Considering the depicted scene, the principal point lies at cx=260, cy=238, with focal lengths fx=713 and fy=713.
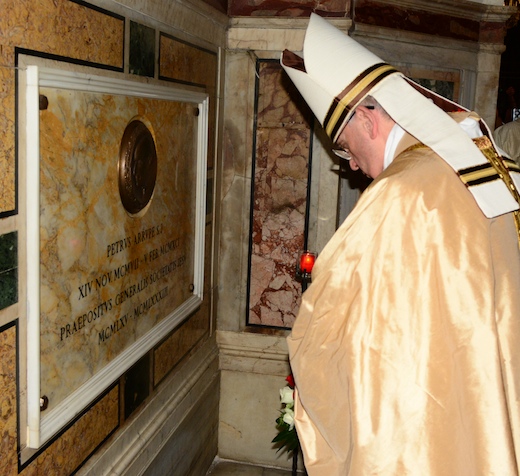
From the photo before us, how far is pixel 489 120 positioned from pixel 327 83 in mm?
2992

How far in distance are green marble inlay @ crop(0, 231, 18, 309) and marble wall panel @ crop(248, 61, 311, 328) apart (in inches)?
88.5

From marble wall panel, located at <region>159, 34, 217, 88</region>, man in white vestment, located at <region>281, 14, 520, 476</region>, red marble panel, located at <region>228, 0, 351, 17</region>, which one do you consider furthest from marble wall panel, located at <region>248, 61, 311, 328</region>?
man in white vestment, located at <region>281, 14, 520, 476</region>

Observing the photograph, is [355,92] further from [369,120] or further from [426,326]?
[426,326]

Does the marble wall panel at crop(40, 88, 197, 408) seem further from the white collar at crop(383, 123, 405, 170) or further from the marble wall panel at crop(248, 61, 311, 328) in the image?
the white collar at crop(383, 123, 405, 170)

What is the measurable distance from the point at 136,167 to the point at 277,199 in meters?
1.46

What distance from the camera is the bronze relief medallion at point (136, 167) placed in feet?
8.59

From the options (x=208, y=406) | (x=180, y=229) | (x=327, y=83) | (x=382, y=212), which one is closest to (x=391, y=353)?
(x=382, y=212)

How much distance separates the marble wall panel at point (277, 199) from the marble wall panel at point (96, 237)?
83 centimetres

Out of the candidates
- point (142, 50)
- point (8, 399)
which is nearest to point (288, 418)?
point (8, 399)

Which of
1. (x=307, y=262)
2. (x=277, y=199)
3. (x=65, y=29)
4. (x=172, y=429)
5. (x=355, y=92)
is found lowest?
(x=172, y=429)

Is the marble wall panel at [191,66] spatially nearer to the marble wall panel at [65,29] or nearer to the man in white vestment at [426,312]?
the marble wall panel at [65,29]

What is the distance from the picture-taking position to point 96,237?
243 cm

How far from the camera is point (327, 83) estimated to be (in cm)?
222

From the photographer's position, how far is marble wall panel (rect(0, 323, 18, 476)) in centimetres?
194
